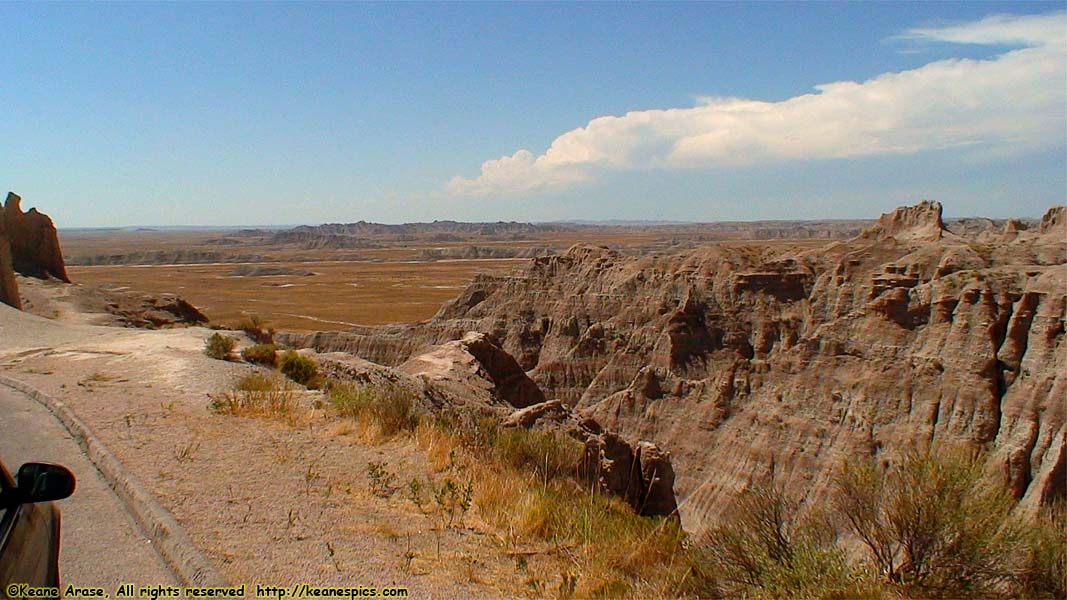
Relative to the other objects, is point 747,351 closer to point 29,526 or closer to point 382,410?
point 382,410

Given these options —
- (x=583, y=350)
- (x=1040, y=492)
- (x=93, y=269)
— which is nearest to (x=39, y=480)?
(x=1040, y=492)

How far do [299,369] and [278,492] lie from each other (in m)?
8.72

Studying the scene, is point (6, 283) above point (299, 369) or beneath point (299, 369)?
above

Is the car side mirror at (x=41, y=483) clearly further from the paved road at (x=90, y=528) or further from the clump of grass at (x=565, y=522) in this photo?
the clump of grass at (x=565, y=522)

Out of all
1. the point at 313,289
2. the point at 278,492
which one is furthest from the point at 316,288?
the point at 278,492

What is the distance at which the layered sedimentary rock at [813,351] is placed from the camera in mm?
25734

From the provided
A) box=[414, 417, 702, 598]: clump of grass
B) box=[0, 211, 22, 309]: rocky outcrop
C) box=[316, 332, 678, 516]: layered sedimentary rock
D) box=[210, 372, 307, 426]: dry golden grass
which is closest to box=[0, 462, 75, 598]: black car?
box=[414, 417, 702, 598]: clump of grass

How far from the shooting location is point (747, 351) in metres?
36.0

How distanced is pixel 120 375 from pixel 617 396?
982 inches

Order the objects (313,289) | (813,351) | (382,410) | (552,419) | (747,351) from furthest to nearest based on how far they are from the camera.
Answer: (313,289)
(747,351)
(813,351)
(552,419)
(382,410)

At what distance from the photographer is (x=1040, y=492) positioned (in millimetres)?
21625

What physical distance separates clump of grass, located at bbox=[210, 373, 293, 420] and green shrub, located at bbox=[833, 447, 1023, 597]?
6.95 m

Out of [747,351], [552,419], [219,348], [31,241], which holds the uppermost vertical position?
[31,241]

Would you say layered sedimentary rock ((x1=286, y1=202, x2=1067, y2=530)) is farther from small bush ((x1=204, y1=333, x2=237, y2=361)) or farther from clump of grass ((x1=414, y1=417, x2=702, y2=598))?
clump of grass ((x1=414, y1=417, x2=702, y2=598))
